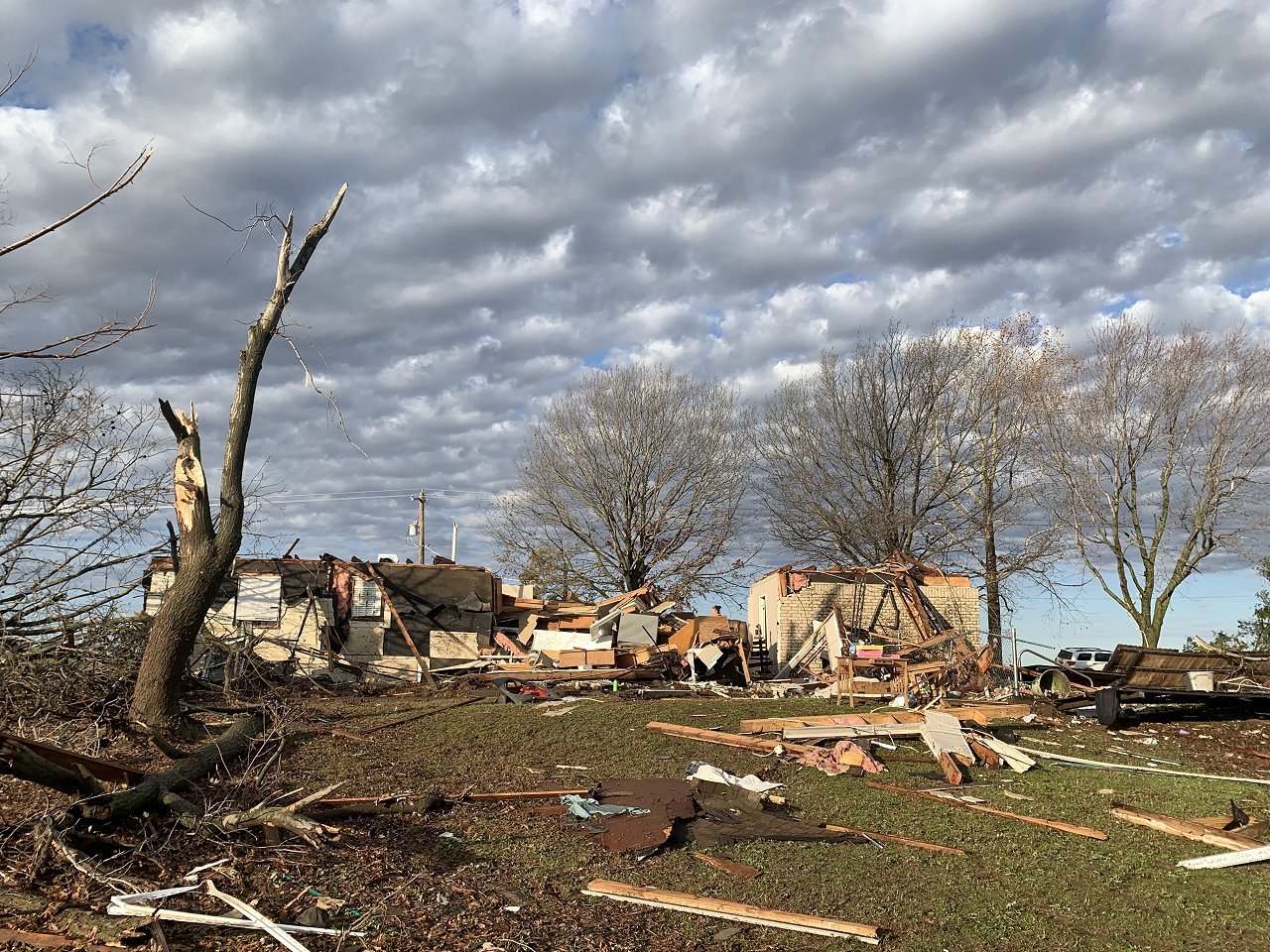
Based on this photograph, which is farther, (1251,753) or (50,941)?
(1251,753)

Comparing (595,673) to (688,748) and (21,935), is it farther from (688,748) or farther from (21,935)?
(21,935)

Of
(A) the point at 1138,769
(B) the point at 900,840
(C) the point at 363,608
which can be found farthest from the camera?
(C) the point at 363,608

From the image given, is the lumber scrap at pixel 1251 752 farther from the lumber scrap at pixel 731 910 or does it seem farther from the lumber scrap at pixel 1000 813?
the lumber scrap at pixel 731 910

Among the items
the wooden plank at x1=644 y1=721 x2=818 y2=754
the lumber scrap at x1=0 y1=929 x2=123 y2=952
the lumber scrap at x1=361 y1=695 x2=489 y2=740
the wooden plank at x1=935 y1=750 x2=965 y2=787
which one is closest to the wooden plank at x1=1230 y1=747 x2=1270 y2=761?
the wooden plank at x1=935 y1=750 x2=965 y2=787

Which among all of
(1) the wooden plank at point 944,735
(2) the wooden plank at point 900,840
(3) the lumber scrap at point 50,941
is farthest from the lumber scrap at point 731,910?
(1) the wooden plank at point 944,735

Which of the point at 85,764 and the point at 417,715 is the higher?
the point at 85,764

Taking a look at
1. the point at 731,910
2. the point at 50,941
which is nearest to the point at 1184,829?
the point at 731,910

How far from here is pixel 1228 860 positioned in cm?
725

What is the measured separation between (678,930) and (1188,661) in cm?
1326

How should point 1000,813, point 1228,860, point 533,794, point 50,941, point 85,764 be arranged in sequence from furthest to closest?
point 1000,813, point 533,794, point 1228,860, point 85,764, point 50,941

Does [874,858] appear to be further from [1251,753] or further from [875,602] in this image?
[875,602]

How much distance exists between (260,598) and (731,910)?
65.4ft

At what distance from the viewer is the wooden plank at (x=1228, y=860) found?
7.22 meters

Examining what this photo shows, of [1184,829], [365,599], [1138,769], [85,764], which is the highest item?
[365,599]
